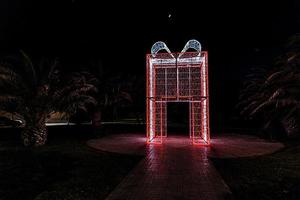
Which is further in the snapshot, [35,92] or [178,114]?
[178,114]

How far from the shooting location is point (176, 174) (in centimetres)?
A: 814

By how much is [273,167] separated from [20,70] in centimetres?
1290

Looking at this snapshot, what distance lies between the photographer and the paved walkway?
6289 mm

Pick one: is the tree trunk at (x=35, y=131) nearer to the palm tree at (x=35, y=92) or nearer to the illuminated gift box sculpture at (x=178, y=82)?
the palm tree at (x=35, y=92)

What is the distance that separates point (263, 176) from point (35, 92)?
37.6 ft

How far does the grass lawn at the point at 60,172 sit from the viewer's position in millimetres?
6434

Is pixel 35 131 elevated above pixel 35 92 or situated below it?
below

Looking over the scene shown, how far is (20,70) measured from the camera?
46.6 ft

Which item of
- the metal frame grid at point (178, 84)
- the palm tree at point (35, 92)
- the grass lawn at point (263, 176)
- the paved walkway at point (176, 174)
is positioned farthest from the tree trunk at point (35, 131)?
the grass lawn at point (263, 176)

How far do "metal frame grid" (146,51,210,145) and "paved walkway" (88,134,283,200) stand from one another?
216 cm

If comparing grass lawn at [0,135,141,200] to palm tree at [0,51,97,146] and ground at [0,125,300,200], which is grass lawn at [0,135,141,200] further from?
palm tree at [0,51,97,146]

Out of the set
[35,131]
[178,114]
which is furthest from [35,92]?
[178,114]

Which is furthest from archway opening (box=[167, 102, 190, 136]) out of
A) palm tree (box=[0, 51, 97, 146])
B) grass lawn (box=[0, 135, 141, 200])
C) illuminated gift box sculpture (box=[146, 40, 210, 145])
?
grass lawn (box=[0, 135, 141, 200])

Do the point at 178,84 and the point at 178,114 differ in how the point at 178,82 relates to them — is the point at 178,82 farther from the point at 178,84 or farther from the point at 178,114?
the point at 178,114
